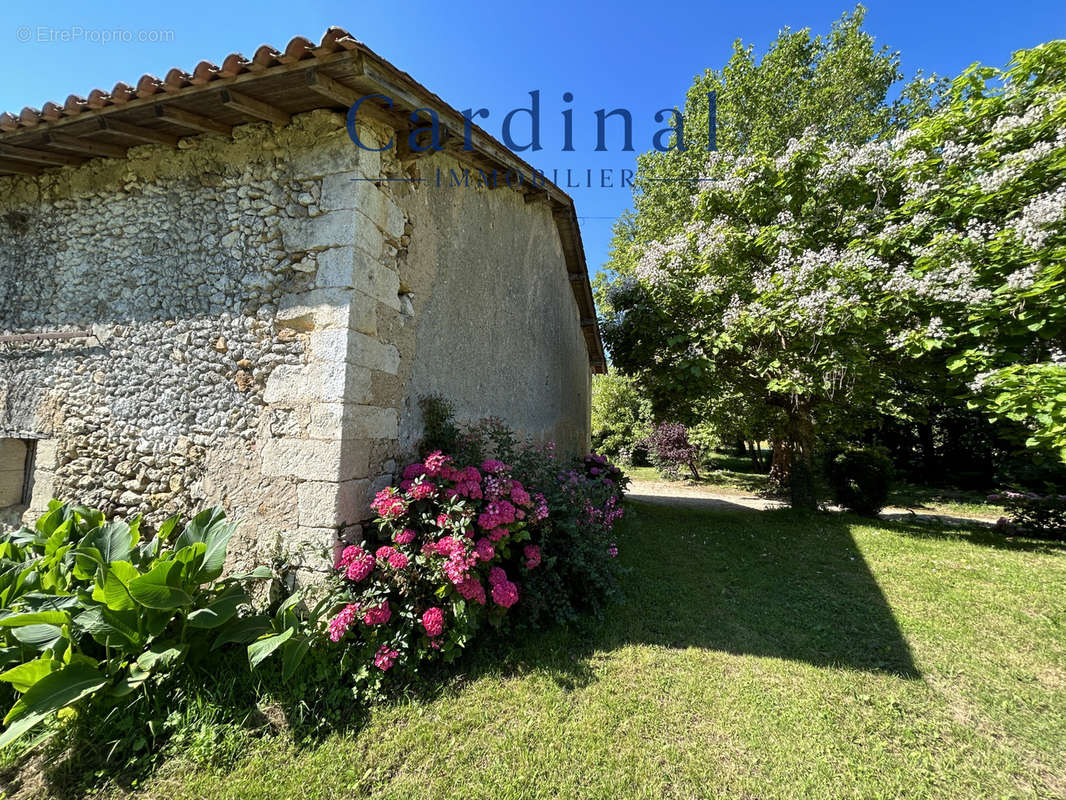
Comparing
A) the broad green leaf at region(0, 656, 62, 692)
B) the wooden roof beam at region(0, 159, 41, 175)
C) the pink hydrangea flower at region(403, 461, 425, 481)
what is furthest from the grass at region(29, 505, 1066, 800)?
the wooden roof beam at region(0, 159, 41, 175)

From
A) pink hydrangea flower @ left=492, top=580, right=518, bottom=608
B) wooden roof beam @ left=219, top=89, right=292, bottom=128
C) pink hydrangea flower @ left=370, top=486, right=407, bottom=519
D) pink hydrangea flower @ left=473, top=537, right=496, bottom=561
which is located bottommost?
pink hydrangea flower @ left=492, top=580, right=518, bottom=608

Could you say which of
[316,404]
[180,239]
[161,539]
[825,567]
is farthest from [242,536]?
[825,567]

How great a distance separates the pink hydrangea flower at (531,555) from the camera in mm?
3106

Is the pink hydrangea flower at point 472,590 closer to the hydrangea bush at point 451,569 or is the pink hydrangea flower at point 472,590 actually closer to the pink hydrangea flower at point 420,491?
the hydrangea bush at point 451,569

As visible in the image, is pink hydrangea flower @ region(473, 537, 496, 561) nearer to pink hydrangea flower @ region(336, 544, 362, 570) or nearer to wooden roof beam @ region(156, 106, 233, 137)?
pink hydrangea flower @ region(336, 544, 362, 570)

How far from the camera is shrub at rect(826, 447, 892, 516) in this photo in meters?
7.90

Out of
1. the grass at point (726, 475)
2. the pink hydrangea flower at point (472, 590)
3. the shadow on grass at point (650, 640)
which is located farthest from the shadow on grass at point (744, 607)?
the grass at point (726, 475)

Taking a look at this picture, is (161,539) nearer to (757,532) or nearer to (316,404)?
(316,404)

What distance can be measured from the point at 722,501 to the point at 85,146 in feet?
39.0

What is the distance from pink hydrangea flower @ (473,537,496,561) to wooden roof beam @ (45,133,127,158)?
4354mm

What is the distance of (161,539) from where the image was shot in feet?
9.48

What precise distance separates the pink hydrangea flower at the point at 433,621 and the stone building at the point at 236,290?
0.81m

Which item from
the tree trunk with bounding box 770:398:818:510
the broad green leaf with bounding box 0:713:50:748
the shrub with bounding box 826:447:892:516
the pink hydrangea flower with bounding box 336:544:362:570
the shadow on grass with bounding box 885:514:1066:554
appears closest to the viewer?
the broad green leaf with bounding box 0:713:50:748

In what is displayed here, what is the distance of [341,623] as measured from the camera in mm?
2457
